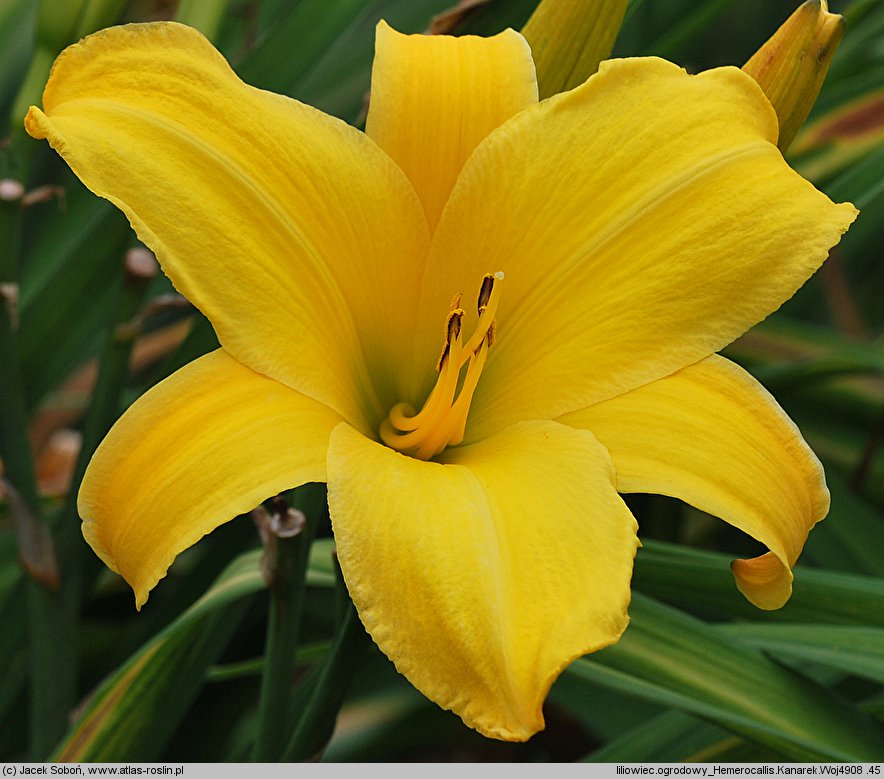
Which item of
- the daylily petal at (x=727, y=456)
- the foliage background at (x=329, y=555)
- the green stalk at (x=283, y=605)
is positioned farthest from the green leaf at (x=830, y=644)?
the green stalk at (x=283, y=605)

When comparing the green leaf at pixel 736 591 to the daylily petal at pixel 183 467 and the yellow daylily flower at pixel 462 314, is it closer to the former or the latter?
the yellow daylily flower at pixel 462 314

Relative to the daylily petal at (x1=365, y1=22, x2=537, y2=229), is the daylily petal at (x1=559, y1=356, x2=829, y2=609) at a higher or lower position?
lower

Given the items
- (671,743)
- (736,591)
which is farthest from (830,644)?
(671,743)

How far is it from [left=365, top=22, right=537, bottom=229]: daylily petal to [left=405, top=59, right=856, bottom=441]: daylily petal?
3 cm

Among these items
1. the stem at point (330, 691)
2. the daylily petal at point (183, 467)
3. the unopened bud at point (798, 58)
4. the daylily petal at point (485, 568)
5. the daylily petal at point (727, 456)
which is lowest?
the stem at point (330, 691)

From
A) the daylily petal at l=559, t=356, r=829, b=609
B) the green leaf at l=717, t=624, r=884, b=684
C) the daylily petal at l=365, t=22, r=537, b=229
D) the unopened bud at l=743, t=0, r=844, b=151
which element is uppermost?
the unopened bud at l=743, t=0, r=844, b=151

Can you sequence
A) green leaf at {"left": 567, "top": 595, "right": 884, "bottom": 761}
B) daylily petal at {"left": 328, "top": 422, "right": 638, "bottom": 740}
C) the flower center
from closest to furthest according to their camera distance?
daylily petal at {"left": 328, "top": 422, "right": 638, "bottom": 740} < the flower center < green leaf at {"left": 567, "top": 595, "right": 884, "bottom": 761}

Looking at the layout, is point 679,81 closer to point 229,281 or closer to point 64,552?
point 229,281

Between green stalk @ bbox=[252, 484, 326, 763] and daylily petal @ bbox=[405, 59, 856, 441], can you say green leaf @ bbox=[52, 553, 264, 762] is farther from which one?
daylily petal @ bbox=[405, 59, 856, 441]

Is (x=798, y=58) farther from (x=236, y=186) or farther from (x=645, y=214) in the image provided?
(x=236, y=186)

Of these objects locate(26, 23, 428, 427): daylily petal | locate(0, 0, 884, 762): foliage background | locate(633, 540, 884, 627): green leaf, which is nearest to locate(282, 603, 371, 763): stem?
locate(0, 0, 884, 762): foliage background

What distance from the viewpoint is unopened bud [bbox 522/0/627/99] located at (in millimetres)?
498

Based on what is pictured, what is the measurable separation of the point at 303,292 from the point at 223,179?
0.20ft

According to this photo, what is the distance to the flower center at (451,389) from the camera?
448mm
